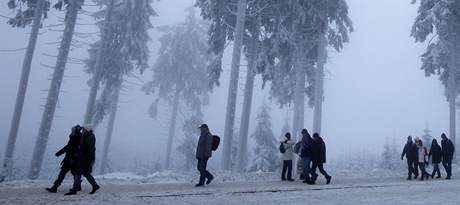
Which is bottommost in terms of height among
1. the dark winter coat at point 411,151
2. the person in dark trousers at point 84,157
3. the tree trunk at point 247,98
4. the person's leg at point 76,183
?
the person's leg at point 76,183

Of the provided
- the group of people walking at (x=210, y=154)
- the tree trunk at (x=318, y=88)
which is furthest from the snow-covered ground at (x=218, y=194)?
the tree trunk at (x=318, y=88)

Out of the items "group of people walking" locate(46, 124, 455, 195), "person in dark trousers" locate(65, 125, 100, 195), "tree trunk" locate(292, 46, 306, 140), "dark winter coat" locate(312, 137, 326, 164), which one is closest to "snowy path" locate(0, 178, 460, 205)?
"person in dark trousers" locate(65, 125, 100, 195)

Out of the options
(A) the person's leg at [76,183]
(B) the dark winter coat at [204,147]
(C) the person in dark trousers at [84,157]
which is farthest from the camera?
(B) the dark winter coat at [204,147]

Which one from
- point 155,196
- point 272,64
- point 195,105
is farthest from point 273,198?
point 195,105

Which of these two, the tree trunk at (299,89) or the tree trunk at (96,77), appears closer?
the tree trunk at (299,89)

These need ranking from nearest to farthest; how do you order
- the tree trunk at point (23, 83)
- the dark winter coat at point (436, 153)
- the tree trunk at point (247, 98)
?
the dark winter coat at point (436, 153), the tree trunk at point (23, 83), the tree trunk at point (247, 98)

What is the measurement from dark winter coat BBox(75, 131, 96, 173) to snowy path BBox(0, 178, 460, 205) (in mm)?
623

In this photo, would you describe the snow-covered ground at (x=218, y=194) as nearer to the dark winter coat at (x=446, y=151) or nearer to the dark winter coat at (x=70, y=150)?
the dark winter coat at (x=70, y=150)

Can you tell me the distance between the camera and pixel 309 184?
1447cm

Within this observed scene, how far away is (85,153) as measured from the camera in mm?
10781

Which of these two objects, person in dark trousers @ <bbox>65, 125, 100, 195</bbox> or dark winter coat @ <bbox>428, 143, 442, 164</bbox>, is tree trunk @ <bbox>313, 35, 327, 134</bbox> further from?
person in dark trousers @ <bbox>65, 125, 100, 195</bbox>

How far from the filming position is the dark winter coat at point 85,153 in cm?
1072

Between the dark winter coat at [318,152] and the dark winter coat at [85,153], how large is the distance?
7.06 meters

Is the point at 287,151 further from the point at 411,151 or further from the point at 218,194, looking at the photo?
the point at 411,151
